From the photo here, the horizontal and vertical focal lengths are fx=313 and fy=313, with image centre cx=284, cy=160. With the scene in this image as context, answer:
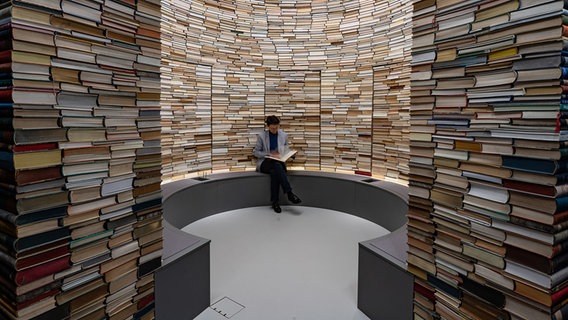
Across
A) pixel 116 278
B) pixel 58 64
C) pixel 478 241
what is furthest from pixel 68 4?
pixel 478 241

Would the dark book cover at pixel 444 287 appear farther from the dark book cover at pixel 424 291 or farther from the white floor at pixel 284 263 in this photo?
the white floor at pixel 284 263

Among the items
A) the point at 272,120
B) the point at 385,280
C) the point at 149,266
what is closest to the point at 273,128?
the point at 272,120

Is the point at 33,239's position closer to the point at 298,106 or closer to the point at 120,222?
the point at 120,222

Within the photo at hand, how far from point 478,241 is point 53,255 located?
1808 millimetres

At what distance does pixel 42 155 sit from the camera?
1.22 metres

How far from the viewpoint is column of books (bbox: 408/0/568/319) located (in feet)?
3.82

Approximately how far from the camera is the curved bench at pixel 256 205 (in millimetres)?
1933

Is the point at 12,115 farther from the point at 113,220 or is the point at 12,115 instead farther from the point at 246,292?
Result: the point at 246,292

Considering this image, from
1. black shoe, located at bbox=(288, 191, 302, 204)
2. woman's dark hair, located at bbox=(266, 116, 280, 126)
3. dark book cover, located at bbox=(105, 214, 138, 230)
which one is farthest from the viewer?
woman's dark hair, located at bbox=(266, 116, 280, 126)

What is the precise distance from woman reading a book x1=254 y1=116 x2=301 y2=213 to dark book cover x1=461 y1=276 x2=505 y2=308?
10.5 feet

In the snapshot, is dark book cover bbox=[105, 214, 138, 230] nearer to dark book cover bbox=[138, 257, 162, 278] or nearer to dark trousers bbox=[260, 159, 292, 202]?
dark book cover bbox=[138, 257, 162, 278]

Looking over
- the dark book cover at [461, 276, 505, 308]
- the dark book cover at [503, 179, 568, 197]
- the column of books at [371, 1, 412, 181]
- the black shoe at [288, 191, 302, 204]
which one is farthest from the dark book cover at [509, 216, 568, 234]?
the black shoe at [288, 191, 302, 204]

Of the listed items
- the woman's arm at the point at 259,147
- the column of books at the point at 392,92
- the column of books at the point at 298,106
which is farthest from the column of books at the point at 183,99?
the column of books at the point at 392,92

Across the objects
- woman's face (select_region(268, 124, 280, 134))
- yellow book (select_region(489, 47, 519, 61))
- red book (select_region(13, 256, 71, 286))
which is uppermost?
yellow book (select_region(489, 47, 519, 61))
